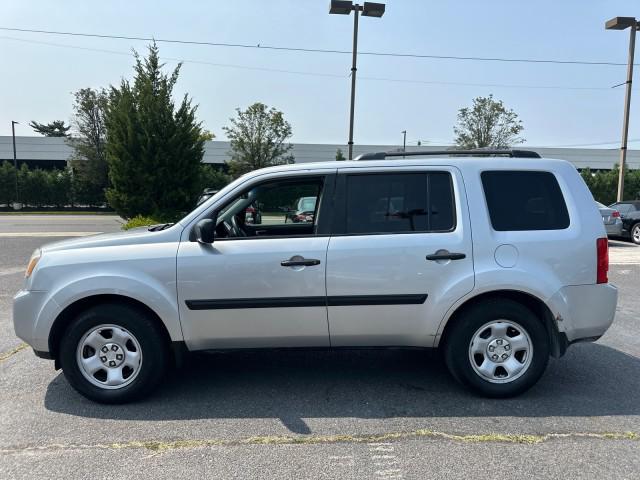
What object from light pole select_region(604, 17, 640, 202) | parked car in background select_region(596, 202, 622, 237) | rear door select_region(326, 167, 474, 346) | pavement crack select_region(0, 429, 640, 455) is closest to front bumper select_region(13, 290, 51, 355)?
pavement crack select_region(0, 429, 640, 455)

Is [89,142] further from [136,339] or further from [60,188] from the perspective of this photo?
[136,339]

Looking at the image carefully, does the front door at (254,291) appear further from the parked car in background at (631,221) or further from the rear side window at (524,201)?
the parked car in background at (631,221)

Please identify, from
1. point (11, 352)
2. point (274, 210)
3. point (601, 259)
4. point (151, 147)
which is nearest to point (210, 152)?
point (151, 147)

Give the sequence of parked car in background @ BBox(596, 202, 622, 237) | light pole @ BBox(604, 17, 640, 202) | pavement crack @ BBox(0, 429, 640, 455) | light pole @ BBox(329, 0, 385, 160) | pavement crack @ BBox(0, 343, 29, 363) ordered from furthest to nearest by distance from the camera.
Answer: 1. light pole @ BBox(604, 17, 640, 202)
2. parked car in background @ BBox(596, 202, 622, 237)
3. light pole @ BBox(329, 0, 385, 160)
4. pavement crack @ BBox(0, 343, 29, 363)
5. pavement crack @ BBox(0, 429, 640, 455)

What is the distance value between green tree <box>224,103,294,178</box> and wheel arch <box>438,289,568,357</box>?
97.8ft

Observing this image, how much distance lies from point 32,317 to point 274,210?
210cm

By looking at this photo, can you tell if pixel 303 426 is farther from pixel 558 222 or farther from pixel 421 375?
pixel 558 222

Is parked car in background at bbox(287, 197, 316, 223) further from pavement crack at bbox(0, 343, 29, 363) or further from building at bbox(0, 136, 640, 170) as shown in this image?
building at bbox(0, 136, 640, 170)

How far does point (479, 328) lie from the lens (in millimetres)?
A: 3871

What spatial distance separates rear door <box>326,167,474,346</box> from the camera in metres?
3.77

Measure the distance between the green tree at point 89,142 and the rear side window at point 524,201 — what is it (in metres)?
36.6

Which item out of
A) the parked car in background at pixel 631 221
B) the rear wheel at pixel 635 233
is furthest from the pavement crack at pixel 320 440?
the parked car in background at pixel 631 221

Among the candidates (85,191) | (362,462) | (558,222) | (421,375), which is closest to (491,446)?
(362,462)

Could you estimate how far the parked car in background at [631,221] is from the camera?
608 inches
